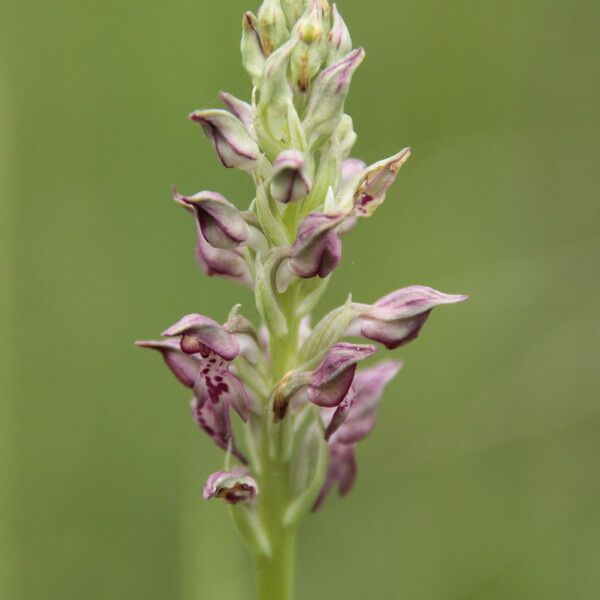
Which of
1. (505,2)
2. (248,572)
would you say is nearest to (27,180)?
(248,572)

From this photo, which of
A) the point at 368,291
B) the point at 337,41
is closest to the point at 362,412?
the point at 337,41

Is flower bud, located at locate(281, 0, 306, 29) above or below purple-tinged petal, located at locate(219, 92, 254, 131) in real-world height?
above

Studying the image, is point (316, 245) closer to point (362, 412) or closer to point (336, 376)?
point (336, 376)

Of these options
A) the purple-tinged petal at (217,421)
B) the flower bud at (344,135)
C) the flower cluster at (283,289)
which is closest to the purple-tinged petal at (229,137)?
the flower cluster at (283,289)

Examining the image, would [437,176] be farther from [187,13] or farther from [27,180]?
[27,180]

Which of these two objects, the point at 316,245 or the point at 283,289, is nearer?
the point at 316,245

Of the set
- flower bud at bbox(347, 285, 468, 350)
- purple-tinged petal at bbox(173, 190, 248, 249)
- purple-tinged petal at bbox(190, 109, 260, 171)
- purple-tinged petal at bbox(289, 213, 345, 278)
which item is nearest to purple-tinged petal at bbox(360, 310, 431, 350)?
flower bud at bbox(347, 285, 468, 350)

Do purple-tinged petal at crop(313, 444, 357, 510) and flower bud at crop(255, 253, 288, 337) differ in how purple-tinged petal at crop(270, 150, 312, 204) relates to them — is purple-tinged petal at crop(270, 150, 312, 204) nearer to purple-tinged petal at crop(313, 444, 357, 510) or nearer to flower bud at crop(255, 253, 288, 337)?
flower bud at crop(255, 253, 288, 337)
